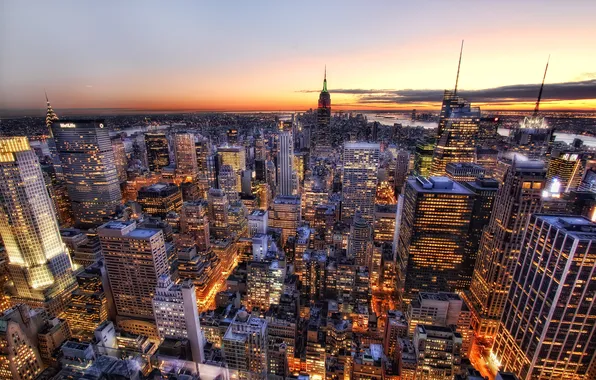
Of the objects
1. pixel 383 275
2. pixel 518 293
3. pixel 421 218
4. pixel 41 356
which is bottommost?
pixel 383 275

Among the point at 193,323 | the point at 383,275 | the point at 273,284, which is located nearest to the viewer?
the point at 193,323

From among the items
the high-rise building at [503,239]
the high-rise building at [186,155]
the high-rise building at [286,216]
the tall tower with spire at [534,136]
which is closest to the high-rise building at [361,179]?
the high-rise building at [286,216]

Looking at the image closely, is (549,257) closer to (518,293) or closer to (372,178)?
(518,293)

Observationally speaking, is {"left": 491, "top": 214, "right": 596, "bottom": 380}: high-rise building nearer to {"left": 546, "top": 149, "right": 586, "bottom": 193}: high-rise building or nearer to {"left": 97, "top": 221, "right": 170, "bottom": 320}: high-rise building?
{"left": 546, "top": 149, "right": 586, "bottom": 193}: high-rise building

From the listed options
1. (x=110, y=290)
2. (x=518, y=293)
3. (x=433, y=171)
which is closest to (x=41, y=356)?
(x=110, y=290)

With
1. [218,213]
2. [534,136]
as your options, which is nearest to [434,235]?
[218,213]

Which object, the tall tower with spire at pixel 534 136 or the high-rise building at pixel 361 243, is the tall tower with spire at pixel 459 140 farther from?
the high-rise building at pixel 361 243
